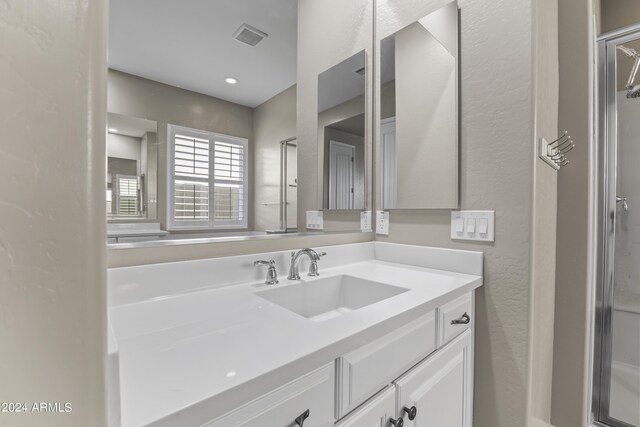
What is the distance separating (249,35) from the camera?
1085 mm

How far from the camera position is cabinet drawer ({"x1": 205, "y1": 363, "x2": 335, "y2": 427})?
45cm

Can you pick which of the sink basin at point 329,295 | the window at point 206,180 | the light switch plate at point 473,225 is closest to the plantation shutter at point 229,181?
the window at point 206,180

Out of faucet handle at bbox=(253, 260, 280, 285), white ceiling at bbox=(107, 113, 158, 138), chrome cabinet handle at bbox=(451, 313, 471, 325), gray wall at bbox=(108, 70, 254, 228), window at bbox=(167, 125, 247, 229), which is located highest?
gray wall at bbox=(108, 70, 254, 228)

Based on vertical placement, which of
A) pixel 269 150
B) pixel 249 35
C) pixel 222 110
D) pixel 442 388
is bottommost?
pixel 442 388

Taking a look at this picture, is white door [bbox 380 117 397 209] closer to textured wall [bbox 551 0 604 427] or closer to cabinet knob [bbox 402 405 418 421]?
textured wall [bbox 551 0 604 427]

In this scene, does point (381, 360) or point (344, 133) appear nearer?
point (381, 360)

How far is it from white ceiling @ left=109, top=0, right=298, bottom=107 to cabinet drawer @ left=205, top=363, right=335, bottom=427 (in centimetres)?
92

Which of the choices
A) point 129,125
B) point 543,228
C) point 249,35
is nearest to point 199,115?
point 129,125

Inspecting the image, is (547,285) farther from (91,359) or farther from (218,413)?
(91,359)

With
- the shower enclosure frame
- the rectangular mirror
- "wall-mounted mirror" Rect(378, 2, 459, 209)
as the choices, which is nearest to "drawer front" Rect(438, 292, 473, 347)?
"wall-mounted mirror" Rect(378, 2, 459, 209)

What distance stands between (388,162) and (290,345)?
1.17 m

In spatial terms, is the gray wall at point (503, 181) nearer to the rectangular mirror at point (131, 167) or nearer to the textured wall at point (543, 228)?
the textured wall at point (543, 228)

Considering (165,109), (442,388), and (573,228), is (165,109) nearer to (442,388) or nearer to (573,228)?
(442,388)

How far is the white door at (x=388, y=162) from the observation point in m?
1.49
